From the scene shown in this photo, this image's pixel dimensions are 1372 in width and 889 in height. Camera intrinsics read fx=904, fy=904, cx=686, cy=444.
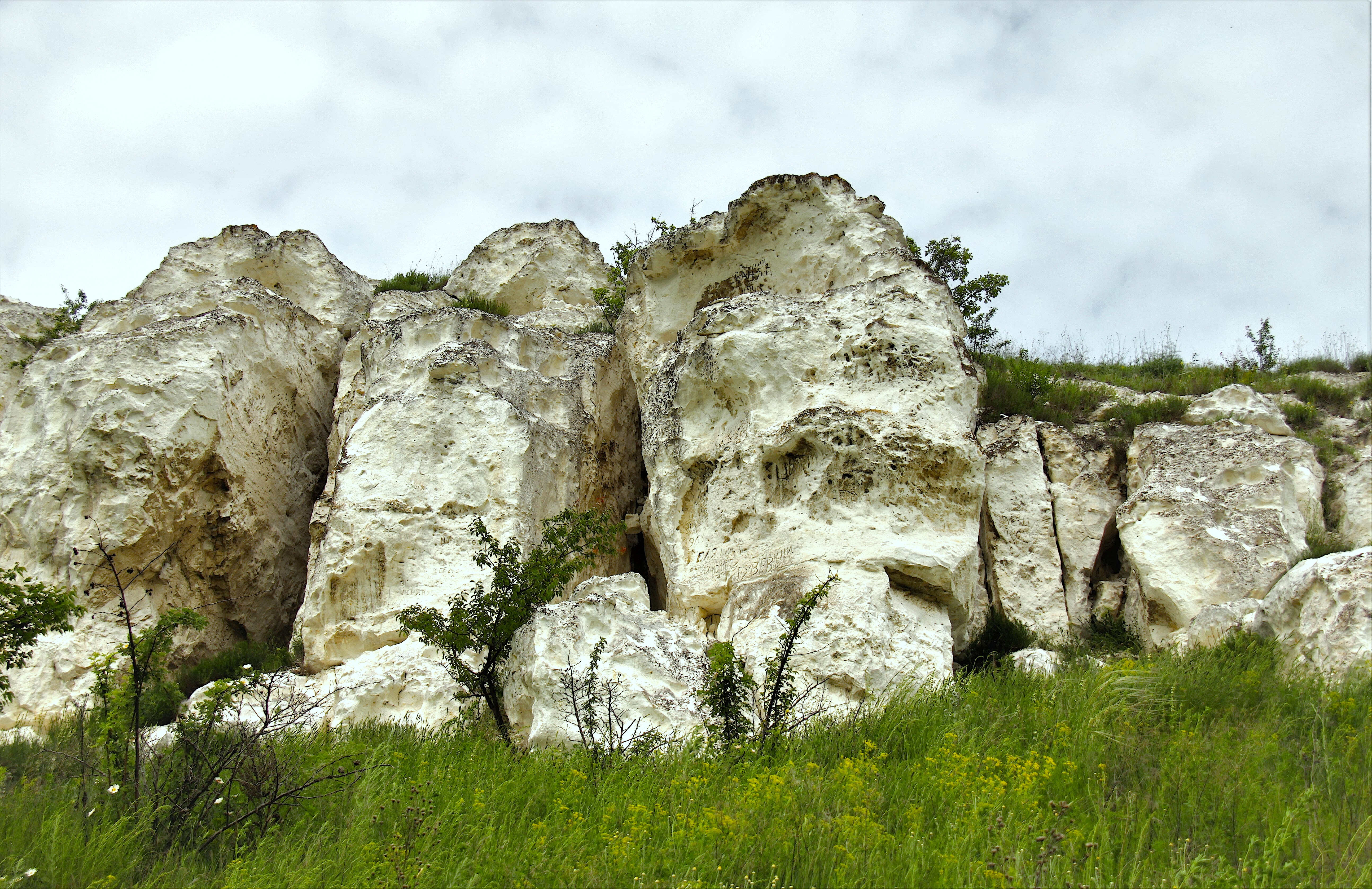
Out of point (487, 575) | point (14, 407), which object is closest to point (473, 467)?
point (487, 575)

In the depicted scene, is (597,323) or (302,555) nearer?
(302,555)

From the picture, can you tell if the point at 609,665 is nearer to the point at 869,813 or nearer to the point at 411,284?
the point at 869,813

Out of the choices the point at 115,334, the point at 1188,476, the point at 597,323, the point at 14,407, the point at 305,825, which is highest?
the point at 597,323

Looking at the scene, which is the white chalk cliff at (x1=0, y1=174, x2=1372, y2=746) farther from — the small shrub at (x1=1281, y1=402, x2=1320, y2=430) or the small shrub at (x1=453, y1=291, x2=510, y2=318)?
the small shrub at (x1=453, y1=291, x2=510, y2=318)

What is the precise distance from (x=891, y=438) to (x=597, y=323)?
5.81 meters

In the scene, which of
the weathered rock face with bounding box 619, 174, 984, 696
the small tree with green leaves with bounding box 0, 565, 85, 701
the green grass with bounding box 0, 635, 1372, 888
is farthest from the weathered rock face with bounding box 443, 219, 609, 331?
the green grass with bounding box 0, 635, 1372, 888

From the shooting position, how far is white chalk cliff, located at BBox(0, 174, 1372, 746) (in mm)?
7055

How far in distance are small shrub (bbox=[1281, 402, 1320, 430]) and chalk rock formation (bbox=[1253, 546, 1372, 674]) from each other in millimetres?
3726

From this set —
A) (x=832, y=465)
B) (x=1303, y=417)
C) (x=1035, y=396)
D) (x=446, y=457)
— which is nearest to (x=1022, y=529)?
(x=1035, y=396)

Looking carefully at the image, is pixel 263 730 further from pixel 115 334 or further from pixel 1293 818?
pixel 115 334

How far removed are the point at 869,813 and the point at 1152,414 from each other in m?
7.47

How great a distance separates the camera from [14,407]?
1066 cm

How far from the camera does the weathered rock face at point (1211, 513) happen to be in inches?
305

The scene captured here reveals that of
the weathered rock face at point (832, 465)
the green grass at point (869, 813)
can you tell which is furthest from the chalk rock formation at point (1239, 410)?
the green grass at point (869, 813)
